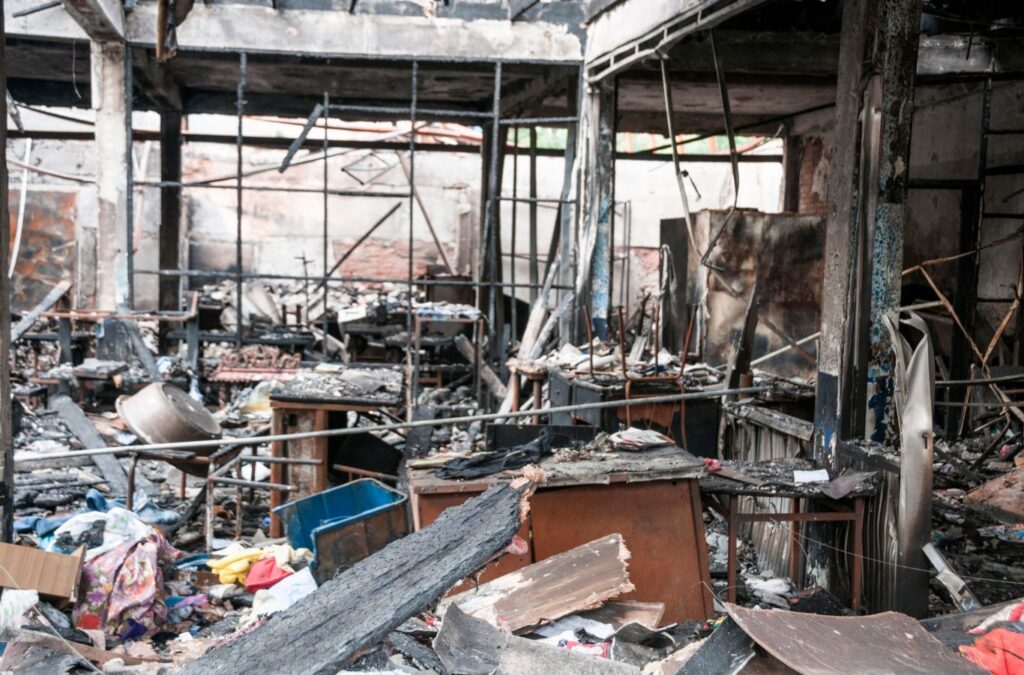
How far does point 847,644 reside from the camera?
3750mm

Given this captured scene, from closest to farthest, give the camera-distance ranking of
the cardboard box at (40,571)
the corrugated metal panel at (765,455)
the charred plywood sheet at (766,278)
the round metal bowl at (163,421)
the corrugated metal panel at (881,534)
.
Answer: the cardboard box at (40,571)
the corrugated metal panel at (881,534)
the corrugated metal panel at (765,455)
the round metal bowl at (163,421)
the charred plywood sheet at (766,278)

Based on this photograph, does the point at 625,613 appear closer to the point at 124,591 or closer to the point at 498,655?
the point at 498,655

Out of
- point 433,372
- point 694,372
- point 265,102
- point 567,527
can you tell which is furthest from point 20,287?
point 567,527

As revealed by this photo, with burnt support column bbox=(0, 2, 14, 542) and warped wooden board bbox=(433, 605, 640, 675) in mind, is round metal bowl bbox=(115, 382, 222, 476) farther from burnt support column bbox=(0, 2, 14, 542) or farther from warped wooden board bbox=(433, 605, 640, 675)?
warped wooden board bbox=(433, 605, 640, 675)

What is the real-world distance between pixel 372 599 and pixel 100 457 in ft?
18.3

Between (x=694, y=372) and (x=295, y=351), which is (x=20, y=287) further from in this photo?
(x=694, y=372)

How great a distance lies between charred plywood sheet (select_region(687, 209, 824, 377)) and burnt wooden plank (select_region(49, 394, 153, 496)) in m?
6.56

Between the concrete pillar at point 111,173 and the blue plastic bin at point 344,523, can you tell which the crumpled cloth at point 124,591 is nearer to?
the blue plastic bin at point 344,523

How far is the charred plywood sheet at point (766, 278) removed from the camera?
11.7 metres

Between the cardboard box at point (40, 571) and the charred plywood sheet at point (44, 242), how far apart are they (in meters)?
16.0

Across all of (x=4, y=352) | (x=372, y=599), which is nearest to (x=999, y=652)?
(x=372, y=599)

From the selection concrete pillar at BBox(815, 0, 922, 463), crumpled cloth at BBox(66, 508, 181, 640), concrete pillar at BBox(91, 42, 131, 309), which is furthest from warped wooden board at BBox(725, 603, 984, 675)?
concrete pillar at BBox(91, 42, 131, 309)

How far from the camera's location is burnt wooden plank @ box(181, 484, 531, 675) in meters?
3.42

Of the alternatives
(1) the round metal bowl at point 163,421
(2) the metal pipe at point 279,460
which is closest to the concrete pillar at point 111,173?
(1) the round metal bowl at point 163,421
